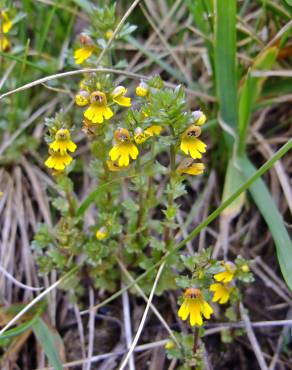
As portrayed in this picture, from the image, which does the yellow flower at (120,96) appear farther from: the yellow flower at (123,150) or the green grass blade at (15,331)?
the green grass blade at (15,331)

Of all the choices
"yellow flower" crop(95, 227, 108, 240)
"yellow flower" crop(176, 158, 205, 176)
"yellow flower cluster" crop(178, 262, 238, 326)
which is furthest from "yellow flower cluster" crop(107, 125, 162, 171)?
"yellow flower cluster" crop(178, 262, 238, 326)

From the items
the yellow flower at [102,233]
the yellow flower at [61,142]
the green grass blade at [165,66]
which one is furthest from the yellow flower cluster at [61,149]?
the green grass blade at [165,66]

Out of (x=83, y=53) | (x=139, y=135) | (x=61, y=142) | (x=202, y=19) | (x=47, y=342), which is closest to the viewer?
(x=139, y=135)

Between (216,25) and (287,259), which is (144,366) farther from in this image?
(216,25)

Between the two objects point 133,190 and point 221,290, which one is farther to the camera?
point 133,190

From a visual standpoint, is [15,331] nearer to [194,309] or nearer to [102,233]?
[102,233]

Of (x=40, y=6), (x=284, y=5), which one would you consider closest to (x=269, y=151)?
(x=284, y=5)

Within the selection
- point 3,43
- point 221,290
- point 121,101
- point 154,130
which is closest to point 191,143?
point 154,130
